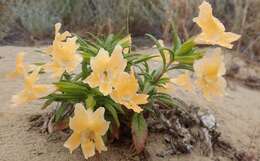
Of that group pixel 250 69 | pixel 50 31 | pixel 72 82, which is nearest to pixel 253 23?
pixel 250 69

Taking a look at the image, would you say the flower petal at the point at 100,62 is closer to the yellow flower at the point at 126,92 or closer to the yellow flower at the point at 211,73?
the yellow flower at the point at 126,92

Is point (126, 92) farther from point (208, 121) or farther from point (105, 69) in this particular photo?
point (208, 121)

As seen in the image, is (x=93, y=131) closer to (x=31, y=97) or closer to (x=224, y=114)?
(x=31, y=97)

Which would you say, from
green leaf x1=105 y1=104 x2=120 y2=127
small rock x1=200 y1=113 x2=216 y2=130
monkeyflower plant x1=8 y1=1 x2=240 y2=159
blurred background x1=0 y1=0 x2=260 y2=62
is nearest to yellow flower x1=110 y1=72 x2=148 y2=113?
monkeyflower plant x1=8 y1=1 x2=240 y2=159

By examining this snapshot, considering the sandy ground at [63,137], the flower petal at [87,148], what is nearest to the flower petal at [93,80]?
the flower petal at [87,148]

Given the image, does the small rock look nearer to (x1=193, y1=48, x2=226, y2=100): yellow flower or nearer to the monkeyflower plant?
the monkeyflower plant
